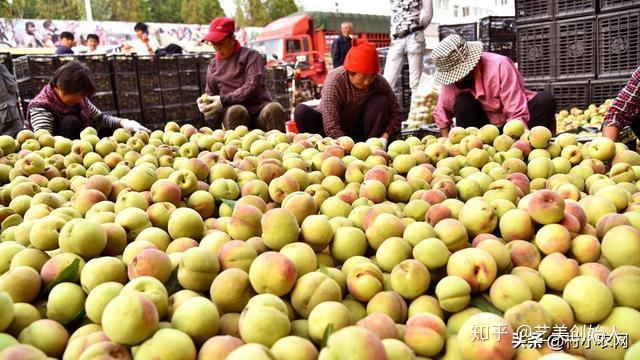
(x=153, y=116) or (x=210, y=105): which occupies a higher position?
(x=210, y=105)

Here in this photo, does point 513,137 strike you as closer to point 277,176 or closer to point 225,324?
point 277,176

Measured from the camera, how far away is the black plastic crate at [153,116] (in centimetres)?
738

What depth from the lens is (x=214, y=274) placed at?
4.33ft

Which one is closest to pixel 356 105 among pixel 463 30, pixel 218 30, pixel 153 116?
pixel 218 30

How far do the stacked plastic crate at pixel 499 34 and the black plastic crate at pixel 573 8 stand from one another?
205 centimetres

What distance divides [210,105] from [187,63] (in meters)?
2.79

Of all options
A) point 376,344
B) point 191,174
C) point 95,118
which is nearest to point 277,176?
point 191,174

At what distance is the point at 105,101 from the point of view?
6977 mm

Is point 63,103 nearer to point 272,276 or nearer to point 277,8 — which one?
point 272,276

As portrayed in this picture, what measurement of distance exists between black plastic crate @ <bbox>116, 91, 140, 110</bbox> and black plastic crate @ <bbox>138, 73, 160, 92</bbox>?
153mm

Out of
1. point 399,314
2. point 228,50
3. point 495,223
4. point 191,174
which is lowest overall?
point 399,314

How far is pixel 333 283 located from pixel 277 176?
97cm

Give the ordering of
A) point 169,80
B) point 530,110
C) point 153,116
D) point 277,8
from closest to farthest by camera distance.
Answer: point 530,110
point 153,116
point 169,80
point 277,8

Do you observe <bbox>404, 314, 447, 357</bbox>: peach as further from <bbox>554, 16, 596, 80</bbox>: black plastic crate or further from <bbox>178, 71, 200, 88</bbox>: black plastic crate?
<bbox>178, 71, 200, 88</bbox>: black plastic crate
